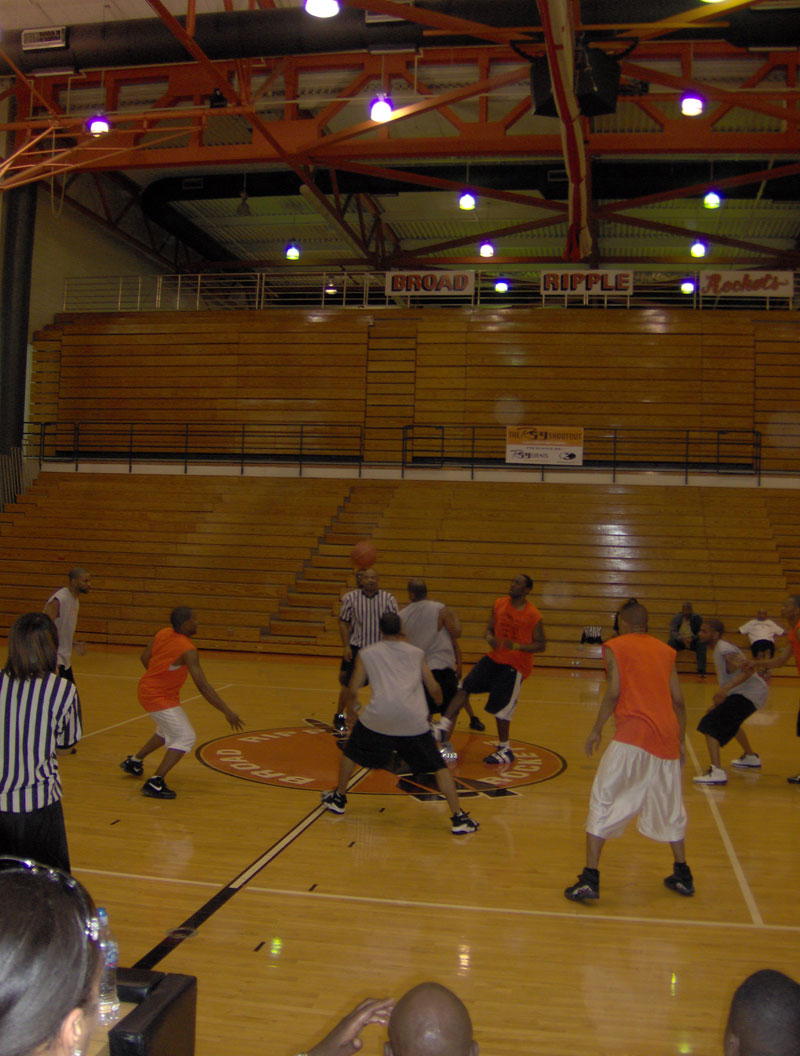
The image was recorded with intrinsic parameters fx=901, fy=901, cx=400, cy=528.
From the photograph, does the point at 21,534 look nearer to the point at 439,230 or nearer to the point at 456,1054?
the point at 439,230

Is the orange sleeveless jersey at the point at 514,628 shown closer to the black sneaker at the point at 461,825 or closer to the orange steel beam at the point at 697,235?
the black sneaker at the point at 461,825

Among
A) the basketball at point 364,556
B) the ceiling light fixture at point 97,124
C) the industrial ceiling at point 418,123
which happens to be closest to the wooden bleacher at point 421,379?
the industrial ceiling at point 418,123

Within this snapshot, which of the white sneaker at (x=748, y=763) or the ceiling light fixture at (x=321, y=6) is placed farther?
the ceiling light fixture at (x=321, y=6)

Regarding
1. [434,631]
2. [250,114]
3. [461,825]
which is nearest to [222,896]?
[461,825]

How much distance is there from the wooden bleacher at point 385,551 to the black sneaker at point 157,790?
28.8 ft

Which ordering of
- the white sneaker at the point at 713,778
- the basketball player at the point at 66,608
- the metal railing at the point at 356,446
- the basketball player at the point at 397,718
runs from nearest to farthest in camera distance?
the basketball player at the point at 397,718, the white sneaker at the point at 713,778, the basketball player at the point at 66,608, the metal railing at the point at 356,446

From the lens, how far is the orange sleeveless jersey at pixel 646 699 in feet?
16.2

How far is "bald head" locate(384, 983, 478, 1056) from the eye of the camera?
1.60 metres

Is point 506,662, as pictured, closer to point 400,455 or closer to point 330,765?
point 330,765

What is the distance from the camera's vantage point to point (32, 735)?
355cm

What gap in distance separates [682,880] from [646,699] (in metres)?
1.04

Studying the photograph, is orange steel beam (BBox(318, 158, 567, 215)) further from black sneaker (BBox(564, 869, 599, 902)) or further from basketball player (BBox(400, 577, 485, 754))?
black sneaker (BBox(564, 869, 599, 902))

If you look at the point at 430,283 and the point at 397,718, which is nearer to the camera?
the point at 397,718

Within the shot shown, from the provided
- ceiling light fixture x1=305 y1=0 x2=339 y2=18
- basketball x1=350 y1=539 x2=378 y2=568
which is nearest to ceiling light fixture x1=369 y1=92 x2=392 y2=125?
ceiling light fixture x1=305 y1=0 x2=339 y2=18
